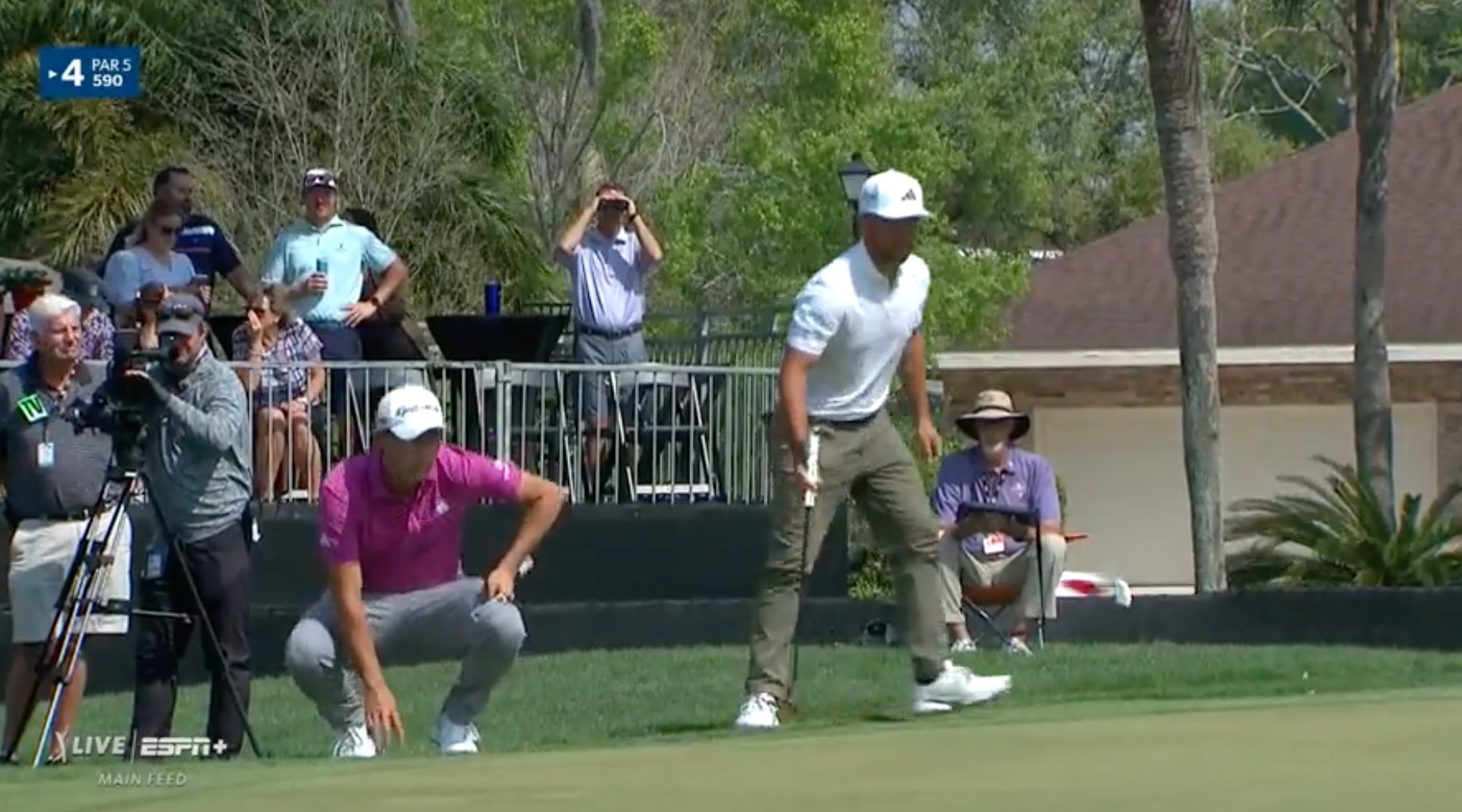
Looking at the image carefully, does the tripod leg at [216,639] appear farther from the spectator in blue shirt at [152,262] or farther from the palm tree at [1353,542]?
the palm tree at [1353,542]

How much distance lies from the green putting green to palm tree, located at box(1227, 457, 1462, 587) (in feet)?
16.7

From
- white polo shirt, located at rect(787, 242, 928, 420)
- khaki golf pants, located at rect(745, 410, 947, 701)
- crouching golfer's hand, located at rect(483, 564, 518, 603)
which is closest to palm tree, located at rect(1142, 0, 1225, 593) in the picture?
khaki golf pants, located at rect(745, 410, 947, 701)

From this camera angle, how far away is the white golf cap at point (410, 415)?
9.38 m

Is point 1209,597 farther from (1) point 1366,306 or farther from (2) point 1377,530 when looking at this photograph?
(1) point 1366,306


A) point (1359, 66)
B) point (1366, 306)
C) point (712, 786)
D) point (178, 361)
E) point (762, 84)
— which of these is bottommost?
point (712, 786)

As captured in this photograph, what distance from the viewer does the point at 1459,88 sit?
31062 millimetres

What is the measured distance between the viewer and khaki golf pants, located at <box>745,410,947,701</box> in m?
10.1

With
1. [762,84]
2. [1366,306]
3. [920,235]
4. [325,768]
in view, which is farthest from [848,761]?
[762,84]

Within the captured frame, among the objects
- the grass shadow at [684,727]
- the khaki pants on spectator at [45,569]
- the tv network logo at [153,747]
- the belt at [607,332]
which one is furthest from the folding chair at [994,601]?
the khaki pants on spectator at [45,569]

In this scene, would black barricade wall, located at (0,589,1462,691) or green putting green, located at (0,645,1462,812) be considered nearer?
green putting green, located at (0,645,1462,812)

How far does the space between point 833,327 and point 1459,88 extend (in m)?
22.6

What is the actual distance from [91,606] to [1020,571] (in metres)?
5.43

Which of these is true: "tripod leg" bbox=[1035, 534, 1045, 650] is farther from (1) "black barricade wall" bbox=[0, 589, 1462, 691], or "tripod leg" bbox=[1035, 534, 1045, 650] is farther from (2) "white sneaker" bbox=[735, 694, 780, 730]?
(2) "white sneaker" bbox=[735, 694, 780, 730]

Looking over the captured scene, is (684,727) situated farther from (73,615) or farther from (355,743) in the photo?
(73,615)
